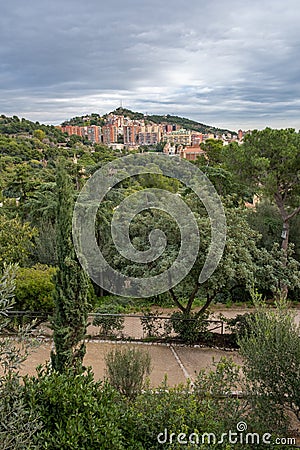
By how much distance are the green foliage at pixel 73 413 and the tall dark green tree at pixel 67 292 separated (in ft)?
8.25

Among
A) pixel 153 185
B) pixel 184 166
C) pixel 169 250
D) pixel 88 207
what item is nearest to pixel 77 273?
pixel 169 250

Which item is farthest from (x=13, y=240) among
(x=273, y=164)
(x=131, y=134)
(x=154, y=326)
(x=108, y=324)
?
(x=131, y=134)

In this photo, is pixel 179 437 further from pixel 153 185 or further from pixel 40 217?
pixel 153 185

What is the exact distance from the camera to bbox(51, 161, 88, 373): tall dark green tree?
18.5 feet

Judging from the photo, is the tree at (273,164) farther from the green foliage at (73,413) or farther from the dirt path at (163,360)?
the green foliage at (73,413)

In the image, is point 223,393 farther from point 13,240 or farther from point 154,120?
point 154,120

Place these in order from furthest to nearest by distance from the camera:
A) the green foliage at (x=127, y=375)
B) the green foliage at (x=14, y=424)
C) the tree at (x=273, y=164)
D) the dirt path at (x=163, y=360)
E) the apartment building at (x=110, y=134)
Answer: the apartment building at (x=110, y=134) → the tree at (x=273, y=164) → the dirt path at (x=163, y=360) → the green foliage at (x=127, y=375) → the green foliage at (x=14, y=424)

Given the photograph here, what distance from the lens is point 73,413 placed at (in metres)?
2.86

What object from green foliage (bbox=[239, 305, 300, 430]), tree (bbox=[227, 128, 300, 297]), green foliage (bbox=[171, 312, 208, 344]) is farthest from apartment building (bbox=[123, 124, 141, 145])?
green foliage (bbox=[239, 305, 300, 430])

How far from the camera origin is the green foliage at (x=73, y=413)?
106 inches

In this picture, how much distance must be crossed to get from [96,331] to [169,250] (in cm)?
276

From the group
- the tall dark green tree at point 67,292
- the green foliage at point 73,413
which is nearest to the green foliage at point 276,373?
the green foliage at point 73,413

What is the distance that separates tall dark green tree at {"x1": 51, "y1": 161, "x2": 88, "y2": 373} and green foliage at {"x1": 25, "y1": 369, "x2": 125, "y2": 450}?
2514 mm

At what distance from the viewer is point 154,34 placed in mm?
9281
